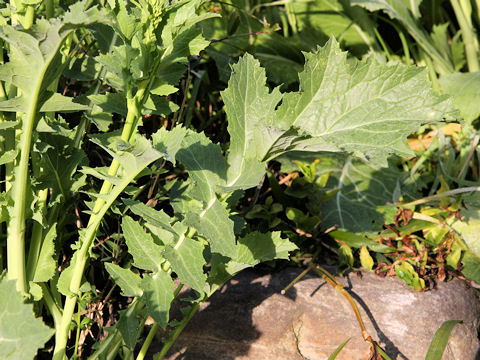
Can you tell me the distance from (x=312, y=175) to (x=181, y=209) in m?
0.88

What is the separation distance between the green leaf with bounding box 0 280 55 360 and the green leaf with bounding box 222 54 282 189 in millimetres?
463

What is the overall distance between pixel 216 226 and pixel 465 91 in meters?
1.61

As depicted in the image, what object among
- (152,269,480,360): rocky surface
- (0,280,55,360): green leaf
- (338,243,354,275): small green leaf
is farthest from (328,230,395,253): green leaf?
(0,280,55,360): green leaf

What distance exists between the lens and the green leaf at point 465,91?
7.09 ft

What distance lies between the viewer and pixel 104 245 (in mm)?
1551

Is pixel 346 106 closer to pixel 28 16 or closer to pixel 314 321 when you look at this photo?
pixel 28 16

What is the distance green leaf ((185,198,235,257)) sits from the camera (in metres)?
1.04

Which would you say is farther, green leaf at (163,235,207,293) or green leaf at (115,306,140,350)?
green leaf at (115,306,140,350)

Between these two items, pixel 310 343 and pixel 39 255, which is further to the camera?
pixel 310 343

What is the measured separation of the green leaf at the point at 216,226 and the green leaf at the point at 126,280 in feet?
0.80

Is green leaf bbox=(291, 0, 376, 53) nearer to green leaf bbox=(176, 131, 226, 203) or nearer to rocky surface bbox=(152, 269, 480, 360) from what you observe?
rocky surface bbox=(152, 269, 480, 360)

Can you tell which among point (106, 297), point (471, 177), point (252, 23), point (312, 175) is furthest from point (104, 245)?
point (471, 177)

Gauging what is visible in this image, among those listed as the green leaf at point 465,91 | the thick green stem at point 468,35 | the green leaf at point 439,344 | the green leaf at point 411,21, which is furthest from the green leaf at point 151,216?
the thick green stem at point 468,35

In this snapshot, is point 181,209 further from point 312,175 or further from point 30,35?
point 312,175
